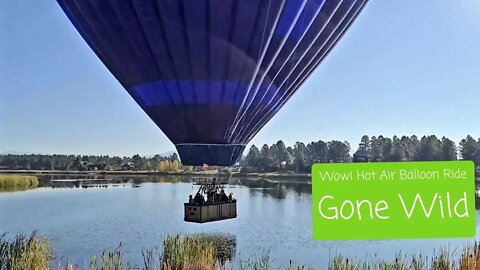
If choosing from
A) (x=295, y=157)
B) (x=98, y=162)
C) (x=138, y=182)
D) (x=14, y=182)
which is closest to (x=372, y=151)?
(x=295, y=157)

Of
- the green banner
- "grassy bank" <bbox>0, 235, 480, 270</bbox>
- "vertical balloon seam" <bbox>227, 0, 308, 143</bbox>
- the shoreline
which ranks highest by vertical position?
"vertical balloon seam" <bbox>227, 0, 308, 143</bbox>

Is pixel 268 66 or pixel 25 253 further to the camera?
pixel 268 66

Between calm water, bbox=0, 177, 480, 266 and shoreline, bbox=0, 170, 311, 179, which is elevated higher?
shoreline, bbox=0, 170, 311, 179

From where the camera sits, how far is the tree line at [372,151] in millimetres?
2814

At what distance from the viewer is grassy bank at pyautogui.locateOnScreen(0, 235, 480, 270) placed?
2.60m

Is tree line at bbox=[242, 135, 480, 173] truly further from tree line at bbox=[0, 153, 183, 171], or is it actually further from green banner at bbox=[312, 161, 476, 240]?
tree line at bbox=[0, 153, 183, 171]

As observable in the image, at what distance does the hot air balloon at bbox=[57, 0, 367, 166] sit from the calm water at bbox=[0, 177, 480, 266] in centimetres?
42

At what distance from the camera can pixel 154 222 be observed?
336cm

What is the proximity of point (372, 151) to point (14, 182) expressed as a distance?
2.37m

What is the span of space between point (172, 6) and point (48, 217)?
68.1 inches

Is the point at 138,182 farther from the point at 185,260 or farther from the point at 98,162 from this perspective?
the point at 185,260

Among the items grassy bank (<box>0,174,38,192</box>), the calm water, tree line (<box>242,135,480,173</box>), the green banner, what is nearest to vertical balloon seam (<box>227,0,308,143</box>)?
tree line (<box>242,135,480,173</box>)

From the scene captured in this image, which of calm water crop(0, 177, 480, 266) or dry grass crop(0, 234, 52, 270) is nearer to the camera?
dry grass crop(0, 234, 52, 270)

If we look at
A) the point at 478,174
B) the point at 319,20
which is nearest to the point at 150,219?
the point at 319,20
